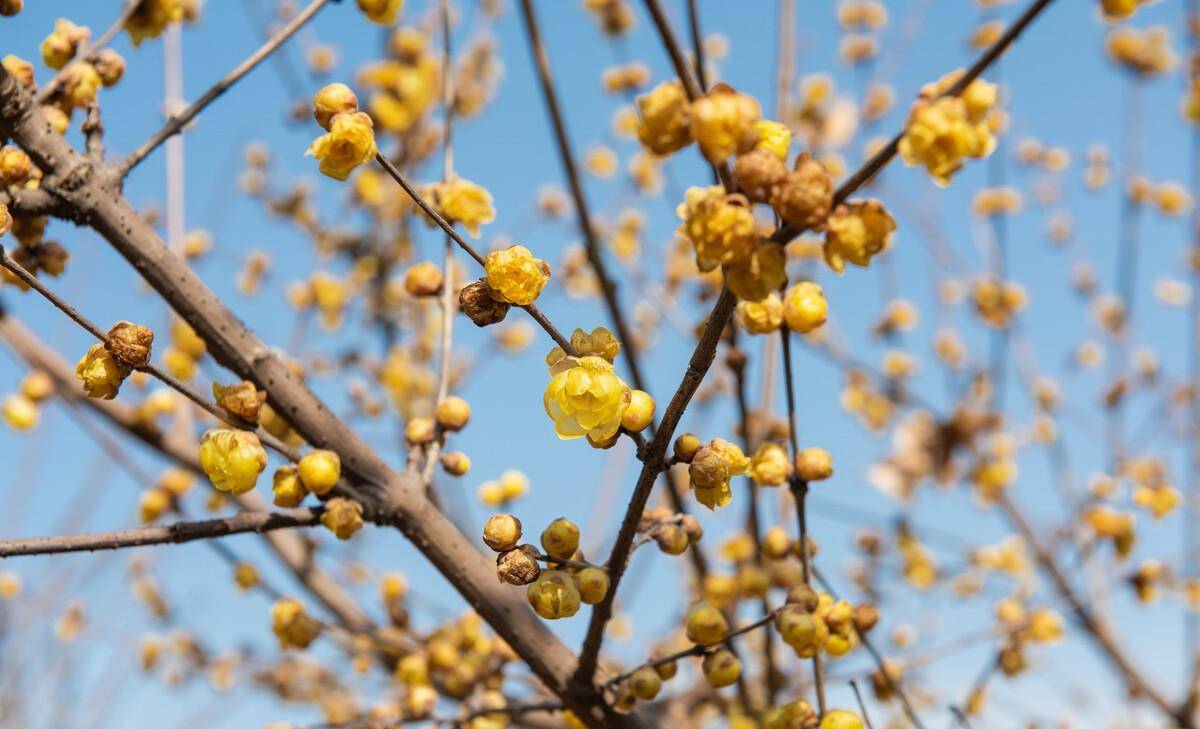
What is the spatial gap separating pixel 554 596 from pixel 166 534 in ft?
2.00

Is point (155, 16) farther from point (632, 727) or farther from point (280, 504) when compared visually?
point (632, 727)

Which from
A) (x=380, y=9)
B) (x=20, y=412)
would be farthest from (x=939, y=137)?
(x=20, y=412)

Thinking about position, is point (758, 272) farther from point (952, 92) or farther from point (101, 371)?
point (101, 371)

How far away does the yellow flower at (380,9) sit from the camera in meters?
1.89

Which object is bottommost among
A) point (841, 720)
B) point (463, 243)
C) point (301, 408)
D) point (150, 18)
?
point (841, 720)

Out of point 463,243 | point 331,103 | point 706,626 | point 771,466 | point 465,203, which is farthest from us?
point 465,203

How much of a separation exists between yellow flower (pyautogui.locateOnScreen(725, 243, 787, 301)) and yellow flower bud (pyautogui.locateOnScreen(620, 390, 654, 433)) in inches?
11.5

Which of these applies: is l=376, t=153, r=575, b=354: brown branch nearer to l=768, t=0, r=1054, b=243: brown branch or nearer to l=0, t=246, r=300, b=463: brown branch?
l=768, t=0, r=1054, b=243: brown branch

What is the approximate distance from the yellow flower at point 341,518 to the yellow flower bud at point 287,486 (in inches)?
2.1

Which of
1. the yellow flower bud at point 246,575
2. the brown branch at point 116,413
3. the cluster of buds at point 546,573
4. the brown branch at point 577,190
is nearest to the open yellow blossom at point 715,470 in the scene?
the cluster of buds at point 546,573

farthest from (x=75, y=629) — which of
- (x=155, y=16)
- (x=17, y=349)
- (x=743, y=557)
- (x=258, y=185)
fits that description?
(x=155, y=16)

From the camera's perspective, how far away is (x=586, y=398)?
120cm

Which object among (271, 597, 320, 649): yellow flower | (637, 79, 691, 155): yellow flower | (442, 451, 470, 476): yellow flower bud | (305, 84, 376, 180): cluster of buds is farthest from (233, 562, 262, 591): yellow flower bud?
(637, 79, 691, 155): yellow flower

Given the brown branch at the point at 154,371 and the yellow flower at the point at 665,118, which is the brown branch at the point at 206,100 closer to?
the brown branch at the point at 154,371
